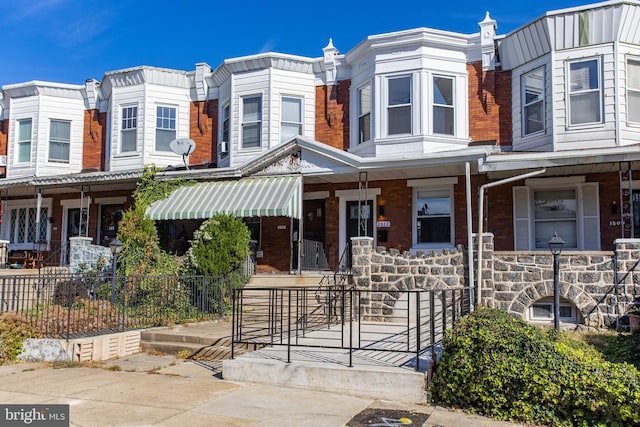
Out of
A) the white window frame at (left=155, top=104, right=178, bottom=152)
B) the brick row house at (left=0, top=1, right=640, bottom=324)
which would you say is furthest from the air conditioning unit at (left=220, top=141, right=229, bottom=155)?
the white window frame at (left=155, top=104, right=178, bottom=152)

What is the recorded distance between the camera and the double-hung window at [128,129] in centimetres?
1930

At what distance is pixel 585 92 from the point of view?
14.1 meters

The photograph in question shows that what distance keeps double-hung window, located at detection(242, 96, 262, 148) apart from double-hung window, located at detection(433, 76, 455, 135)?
5.51 m

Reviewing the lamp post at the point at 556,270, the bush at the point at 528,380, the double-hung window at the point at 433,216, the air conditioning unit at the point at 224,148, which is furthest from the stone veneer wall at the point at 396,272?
the air conditioning unit at the point at 224,148

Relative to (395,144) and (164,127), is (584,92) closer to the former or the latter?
(395,144)

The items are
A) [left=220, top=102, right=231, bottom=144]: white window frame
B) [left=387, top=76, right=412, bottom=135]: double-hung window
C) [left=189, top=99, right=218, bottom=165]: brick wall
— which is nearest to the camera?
[left=387, top=76, right=412, bottom=135]: double-hung window

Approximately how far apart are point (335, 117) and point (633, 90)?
8.16 m

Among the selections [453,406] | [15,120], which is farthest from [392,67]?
[15,120]

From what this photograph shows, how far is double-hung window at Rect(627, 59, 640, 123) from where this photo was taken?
45.8ft

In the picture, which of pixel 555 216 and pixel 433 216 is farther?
pixel 433 216

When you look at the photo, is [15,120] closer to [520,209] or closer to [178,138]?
[178,138]

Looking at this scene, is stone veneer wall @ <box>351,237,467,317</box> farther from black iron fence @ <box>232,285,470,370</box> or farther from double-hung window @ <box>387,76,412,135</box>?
double-hung window @ <box>387,76,412,135</box>

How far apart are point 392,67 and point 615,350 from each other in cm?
995

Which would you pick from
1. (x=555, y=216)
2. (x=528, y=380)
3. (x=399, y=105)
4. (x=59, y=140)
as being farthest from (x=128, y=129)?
(x=528, y=380)
